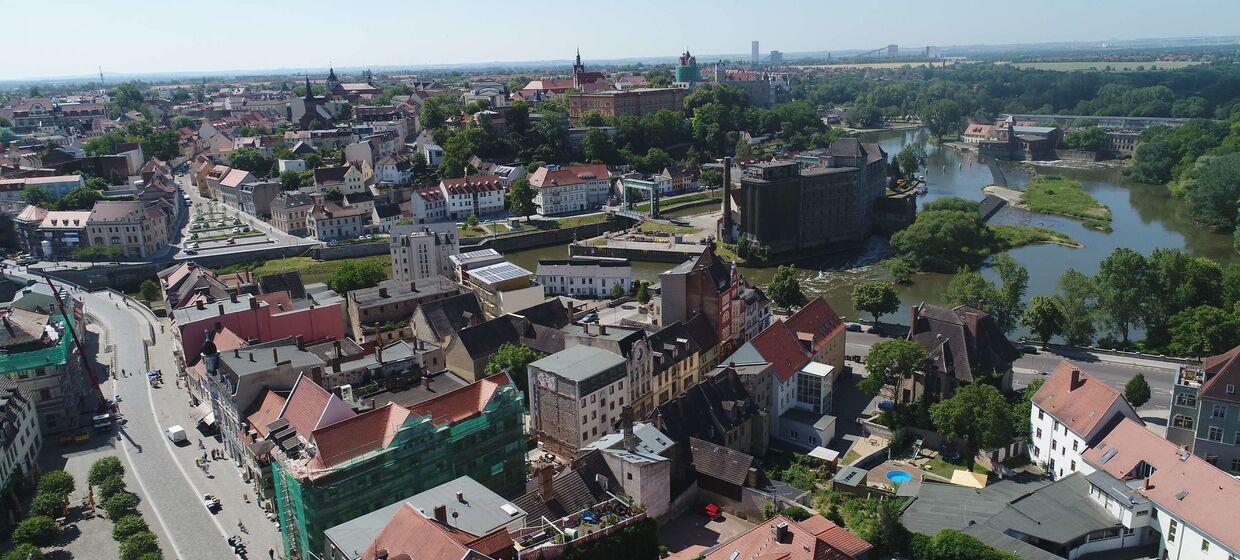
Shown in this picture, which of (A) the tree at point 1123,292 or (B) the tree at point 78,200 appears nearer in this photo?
(A) the tree at point 1123,292

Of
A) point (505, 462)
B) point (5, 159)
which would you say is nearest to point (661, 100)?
point (5, 159)

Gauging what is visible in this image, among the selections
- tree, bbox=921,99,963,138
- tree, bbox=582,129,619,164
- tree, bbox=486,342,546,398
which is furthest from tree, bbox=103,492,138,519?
tree, bbox=921,99,963,138

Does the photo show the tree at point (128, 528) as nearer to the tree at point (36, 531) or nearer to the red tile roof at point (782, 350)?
the tree at point (36, 531)

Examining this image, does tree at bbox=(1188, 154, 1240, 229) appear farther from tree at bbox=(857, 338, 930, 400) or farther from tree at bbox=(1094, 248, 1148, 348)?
tree at bbox=(857, 338, 930, 400)

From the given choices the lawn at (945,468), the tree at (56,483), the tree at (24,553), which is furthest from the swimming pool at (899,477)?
the tree at (56,483)

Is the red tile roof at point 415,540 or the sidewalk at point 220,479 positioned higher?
the red tile roof at point 415,540

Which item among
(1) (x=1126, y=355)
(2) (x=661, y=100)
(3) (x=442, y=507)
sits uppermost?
(2) (x=661, y=100)

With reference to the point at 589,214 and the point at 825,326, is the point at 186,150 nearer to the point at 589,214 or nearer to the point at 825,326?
the point at 589,214
